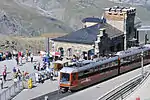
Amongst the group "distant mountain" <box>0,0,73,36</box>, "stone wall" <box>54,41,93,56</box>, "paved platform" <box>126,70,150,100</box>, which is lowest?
"paved platform" <box>126,70,150,100</box>

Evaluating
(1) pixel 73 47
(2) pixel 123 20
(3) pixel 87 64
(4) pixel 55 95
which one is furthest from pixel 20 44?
(4) pixel 55 95

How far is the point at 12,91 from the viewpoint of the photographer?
4747 centimetres

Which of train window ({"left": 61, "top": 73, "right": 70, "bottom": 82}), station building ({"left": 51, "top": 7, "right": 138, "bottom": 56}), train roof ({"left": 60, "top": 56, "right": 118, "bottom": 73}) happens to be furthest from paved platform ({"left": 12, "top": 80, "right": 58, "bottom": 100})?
station building ({"left": 51, "top": 7, "right": 138, "bottom": 56})

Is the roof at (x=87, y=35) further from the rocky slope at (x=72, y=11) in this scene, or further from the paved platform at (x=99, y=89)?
the rocky slope at (x=72, y=11)

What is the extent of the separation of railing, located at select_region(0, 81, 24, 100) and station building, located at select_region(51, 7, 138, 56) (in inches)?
617

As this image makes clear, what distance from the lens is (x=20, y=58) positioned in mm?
61156

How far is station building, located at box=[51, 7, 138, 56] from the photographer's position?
63.6 metres

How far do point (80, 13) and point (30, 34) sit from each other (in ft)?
170

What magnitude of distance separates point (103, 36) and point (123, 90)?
18.4 meters

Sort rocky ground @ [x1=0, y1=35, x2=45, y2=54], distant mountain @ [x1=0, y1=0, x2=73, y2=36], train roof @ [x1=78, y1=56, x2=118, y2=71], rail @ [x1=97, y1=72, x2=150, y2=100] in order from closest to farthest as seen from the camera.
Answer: rail @ [x1=97, y1=72, x2=150, y2=100]
train roof @ [x1=78, y1=56, x2=118, y2=71]
rocky ground @ [x1=0, y1=35, x2=45, y2=54]
distant mountain @ [x1=0, y1=0, x2=73, y2=36]

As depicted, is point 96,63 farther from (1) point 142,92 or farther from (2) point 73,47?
(2) point 73,47

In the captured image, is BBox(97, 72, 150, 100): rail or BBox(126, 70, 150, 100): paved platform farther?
BBox(126, 70, 150, 100): paved platform

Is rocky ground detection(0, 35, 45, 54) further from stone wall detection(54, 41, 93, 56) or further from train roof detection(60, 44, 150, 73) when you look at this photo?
train roof detection(60, 44, 150, 73)

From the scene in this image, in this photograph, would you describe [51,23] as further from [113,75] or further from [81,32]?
[113,75]
